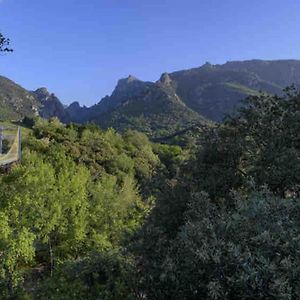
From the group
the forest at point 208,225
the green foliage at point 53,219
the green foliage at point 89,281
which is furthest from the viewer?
the green foliage at point 53,219

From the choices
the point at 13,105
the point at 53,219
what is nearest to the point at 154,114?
the point at 13,105

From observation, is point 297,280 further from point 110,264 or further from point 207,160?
point 110,264

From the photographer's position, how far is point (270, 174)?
36.5 feet

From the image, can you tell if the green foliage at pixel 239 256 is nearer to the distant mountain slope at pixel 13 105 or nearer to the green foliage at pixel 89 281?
the green foliage at pixel 89 281

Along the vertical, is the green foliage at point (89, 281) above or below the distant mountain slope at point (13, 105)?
below

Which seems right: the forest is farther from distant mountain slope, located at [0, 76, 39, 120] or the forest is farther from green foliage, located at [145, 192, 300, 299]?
distant mountain slope, located at [0, 76, 39, 120]

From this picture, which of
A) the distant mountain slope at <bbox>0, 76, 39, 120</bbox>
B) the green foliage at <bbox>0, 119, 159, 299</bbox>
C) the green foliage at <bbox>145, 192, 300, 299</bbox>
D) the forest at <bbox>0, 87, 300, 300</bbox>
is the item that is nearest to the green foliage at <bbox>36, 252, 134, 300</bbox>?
the forest at <bbox>0, 87, 300, 300</bbox>

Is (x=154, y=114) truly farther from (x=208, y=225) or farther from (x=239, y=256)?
(x=239, y=256)

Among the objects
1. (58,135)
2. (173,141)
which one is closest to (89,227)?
(58,135)

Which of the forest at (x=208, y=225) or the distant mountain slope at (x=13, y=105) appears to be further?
the distant mountain slope at (x=13, y=105)

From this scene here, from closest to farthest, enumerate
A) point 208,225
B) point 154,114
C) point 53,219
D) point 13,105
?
point 208,225, point 53,219, point 154,114, point 13,105

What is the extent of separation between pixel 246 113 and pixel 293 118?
62.4 inches

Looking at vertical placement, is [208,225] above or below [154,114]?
above

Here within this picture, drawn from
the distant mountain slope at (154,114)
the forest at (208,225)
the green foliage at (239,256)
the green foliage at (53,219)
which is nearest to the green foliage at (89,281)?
the forest at (208,225)
